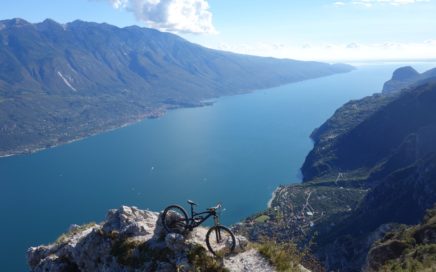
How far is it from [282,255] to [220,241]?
2167 millimetres

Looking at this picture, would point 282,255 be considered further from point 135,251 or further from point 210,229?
point 135,251

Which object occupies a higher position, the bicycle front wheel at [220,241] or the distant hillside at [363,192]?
the bicycle front wheel at [220,241]

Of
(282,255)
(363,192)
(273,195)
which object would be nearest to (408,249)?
(282,255)

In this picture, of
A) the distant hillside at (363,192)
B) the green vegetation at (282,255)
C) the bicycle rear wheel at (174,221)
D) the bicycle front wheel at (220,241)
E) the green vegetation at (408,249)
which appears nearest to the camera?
the green vegetation at (282,255)

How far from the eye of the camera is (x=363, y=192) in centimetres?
14525

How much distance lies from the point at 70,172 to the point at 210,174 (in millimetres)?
71002

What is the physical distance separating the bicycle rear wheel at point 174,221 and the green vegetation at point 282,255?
8.72 ft

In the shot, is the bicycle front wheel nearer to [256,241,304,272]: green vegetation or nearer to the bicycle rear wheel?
[256,241,304,272]: green vegetation

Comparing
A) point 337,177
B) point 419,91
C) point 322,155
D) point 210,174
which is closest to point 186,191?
point 210,174

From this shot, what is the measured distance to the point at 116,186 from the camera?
6614 inches

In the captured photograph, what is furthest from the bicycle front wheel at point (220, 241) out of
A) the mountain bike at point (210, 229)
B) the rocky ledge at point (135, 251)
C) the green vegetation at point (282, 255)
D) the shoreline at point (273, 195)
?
the shoreline at point (273, 195)

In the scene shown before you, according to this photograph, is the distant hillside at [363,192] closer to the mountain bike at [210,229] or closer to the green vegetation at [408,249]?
the green vegetation at [408,249]

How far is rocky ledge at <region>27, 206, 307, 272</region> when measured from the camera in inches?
500

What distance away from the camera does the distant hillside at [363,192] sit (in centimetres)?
8069
